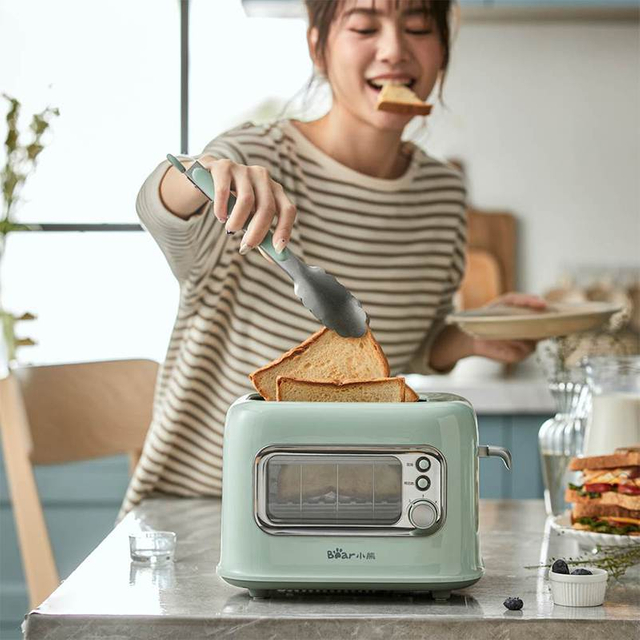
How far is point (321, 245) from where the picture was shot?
156 cm

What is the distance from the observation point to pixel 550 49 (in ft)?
10.5

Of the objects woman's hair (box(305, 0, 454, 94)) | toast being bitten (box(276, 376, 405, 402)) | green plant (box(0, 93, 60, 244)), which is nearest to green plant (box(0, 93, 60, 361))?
green plant (box(0, 93, 60, 244))

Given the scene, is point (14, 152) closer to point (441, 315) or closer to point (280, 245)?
point (441, 315)

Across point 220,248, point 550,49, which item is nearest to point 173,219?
point 220,248

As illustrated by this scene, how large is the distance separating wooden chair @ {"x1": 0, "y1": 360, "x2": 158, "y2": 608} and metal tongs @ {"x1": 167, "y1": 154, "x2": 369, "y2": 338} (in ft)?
2.99

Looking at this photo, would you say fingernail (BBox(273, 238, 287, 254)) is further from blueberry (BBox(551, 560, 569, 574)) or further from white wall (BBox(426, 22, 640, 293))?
white wall (BBox(426, 22, 640, 293))

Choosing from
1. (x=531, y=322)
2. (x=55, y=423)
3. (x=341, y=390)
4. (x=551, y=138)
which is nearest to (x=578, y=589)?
(x=341, y=390)

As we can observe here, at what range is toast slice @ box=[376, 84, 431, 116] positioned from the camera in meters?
1.42

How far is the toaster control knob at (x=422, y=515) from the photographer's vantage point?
36.1 inches

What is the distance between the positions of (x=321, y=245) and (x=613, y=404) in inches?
19.3

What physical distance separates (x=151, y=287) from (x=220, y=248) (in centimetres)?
184

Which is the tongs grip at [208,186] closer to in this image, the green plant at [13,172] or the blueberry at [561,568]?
the blueberry at [561,568]

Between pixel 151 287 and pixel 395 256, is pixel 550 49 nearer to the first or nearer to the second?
pixel 151 287

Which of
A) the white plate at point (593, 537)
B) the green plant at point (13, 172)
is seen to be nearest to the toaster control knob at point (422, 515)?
the white plate at point (593, 537)
